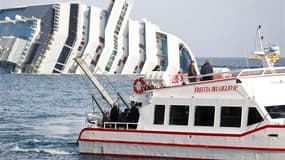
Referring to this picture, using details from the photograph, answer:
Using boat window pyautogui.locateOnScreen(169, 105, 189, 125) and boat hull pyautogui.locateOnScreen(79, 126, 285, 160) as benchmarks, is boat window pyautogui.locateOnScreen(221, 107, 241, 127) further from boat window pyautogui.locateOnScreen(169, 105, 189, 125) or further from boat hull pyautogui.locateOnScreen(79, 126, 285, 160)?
boat window pyautogui.locateOnScreen(169, 105, 189, 125)

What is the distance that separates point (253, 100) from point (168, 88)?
267cm

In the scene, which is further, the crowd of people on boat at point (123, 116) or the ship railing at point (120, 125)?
the crowd of people on boat at point (123, 116)

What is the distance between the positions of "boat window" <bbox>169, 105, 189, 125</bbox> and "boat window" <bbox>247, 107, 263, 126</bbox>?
1.89m

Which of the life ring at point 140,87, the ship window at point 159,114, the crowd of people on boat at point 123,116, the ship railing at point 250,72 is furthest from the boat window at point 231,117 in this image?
the crowd of people on boat at point 123,116

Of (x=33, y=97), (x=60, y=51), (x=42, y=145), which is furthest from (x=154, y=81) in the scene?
(x=60, y=51)

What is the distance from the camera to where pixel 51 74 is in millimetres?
80938

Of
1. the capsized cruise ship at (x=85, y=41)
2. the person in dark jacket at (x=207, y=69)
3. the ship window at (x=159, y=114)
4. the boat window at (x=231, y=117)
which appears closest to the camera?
the boat window at (x=231, y=117)

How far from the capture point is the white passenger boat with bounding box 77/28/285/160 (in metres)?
18.8

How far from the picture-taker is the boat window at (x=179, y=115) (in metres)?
20.0

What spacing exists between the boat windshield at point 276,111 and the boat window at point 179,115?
2415mm

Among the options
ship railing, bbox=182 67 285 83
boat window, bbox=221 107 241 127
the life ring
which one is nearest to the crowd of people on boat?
the life ring

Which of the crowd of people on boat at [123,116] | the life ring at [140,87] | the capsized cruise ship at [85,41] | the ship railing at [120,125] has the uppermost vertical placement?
the capsized cruise ship at [85,41]

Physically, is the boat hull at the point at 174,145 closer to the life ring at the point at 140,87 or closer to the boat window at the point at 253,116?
the boat window at the point at 253,116

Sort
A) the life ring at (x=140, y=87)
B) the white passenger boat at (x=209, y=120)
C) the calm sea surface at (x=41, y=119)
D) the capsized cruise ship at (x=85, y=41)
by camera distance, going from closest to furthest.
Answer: the white passenger boat at (x=209, y=120) < the life ring at (x=140, y=87) < the calm sea surface at (x=41, y=119) < the capsized cruise ship at (x=85, y=41)
